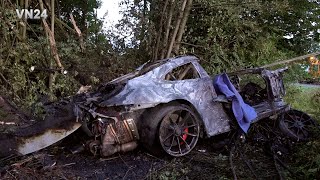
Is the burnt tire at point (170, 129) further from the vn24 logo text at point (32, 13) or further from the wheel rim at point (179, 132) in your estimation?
the vn24 logo text at point (32, 13)

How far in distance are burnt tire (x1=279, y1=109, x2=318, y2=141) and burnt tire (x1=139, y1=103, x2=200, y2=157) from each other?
208 centimetres

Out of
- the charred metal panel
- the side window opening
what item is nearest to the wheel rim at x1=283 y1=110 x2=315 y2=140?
the charred metal panel

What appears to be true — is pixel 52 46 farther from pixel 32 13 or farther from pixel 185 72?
pixel 185 72

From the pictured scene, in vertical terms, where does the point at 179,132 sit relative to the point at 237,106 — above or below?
below

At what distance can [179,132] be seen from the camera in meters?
5.58

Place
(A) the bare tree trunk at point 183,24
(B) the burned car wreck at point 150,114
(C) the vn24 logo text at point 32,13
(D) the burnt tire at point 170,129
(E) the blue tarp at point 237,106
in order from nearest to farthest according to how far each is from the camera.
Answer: (B) the burned car wreck at point 150,114 → (D) the burnt tire at point 170,129 → (E) the blue tarp at point 237,106 → (C) the vn24 logo text at point 32,13 → (A) the bare tree trunk at point 183,24

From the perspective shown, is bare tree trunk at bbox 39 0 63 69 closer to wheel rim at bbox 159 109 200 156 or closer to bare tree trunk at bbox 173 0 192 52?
bare tree trunk at bbox 173 0 192 52

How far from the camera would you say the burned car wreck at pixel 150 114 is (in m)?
5.11

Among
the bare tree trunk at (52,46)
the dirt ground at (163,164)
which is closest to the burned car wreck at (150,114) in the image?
the dirt ground at (163,164)

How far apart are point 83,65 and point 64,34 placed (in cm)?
120

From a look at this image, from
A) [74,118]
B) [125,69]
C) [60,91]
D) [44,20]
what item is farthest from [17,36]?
[74,118]

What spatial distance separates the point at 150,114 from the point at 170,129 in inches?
15.9

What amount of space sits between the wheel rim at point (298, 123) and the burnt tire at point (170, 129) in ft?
7.56

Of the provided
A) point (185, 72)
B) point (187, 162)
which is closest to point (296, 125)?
point (185, 72)
